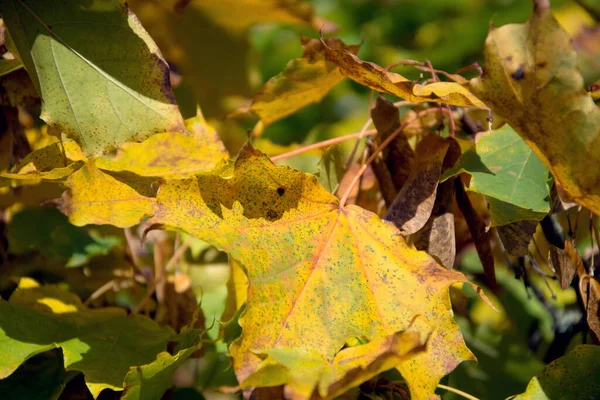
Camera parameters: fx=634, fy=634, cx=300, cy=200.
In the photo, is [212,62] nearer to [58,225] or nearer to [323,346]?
[58,225]

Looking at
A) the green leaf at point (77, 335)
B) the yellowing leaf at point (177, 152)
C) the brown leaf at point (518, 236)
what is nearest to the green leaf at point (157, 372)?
the green leaf at point (77, 335)

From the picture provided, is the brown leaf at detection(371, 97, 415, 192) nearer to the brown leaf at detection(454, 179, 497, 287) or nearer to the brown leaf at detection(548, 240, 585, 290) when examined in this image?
the brown leaf at detection(454, 179, 497, 287)

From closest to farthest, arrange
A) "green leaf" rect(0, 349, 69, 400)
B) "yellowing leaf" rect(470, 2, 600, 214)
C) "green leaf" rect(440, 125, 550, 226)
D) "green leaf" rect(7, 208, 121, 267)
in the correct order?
"yellowing leaf" rect(470, 2, 600, 214) < "green leaf" rect(440, 125, 550, 226) < "green leaf" rect(0, 349, 69, 400) < "green leaf" rect(7, 208, 121, 267)

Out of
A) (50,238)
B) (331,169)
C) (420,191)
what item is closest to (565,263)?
(420,191)

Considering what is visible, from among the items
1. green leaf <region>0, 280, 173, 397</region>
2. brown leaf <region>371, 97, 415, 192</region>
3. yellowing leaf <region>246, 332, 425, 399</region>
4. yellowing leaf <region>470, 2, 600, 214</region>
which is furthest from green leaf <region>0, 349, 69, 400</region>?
yellowing leaf <region>470, 2, 600, 214</region>

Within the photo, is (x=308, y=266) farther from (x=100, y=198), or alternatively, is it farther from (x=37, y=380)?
(x=37, y=380)

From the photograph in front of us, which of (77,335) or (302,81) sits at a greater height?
(302,81)
